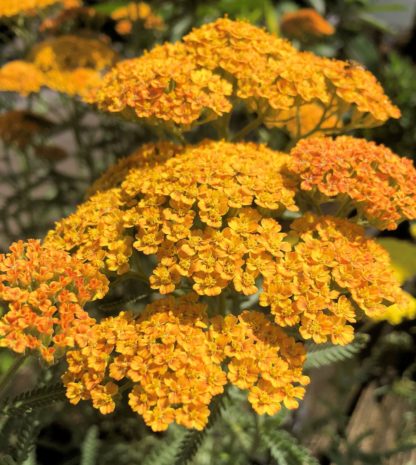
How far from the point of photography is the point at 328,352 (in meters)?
1.57

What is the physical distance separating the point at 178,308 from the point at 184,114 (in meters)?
0.49

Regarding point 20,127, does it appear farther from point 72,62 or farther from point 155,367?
point 155,367

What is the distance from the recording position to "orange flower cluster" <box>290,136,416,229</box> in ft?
4.29

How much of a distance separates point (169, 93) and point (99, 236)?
0.41 meters

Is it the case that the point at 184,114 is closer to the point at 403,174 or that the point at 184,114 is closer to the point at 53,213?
the point at 403,174

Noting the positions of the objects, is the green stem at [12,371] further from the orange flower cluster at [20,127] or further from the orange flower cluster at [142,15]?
the orange flower cluster at [142,15]

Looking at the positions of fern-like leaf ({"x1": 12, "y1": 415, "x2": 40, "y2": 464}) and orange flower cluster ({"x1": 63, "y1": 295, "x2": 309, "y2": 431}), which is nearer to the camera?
orange flower cluster ({"x1": 63, "y1": 295, "x2": 309, "y2": 431})

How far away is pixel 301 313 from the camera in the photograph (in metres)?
1.18

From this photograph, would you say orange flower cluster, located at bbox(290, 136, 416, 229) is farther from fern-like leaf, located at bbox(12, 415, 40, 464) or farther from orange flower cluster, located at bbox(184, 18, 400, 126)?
fern-like leaf, located at bbox(12, 415, 40, 464)

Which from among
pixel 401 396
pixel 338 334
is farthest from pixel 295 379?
pixel 401 396

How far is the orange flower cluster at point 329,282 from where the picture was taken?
1163mm

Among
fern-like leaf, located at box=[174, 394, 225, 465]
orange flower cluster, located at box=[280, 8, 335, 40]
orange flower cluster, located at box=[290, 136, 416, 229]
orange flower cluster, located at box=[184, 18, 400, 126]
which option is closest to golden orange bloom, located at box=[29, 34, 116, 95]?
orange flower cluster, located at box=[184, 18, 400, 126]

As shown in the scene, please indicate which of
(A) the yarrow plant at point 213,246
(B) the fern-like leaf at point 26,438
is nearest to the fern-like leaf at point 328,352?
(A) the yarrow plant at point 213,246

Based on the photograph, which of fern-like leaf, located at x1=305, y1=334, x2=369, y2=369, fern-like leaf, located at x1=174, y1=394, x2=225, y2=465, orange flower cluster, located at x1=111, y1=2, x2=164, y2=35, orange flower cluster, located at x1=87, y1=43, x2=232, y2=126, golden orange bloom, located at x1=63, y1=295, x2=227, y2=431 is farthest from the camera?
orange flower cluster, located at x1=111, y1=2, x2=164, y2=35
